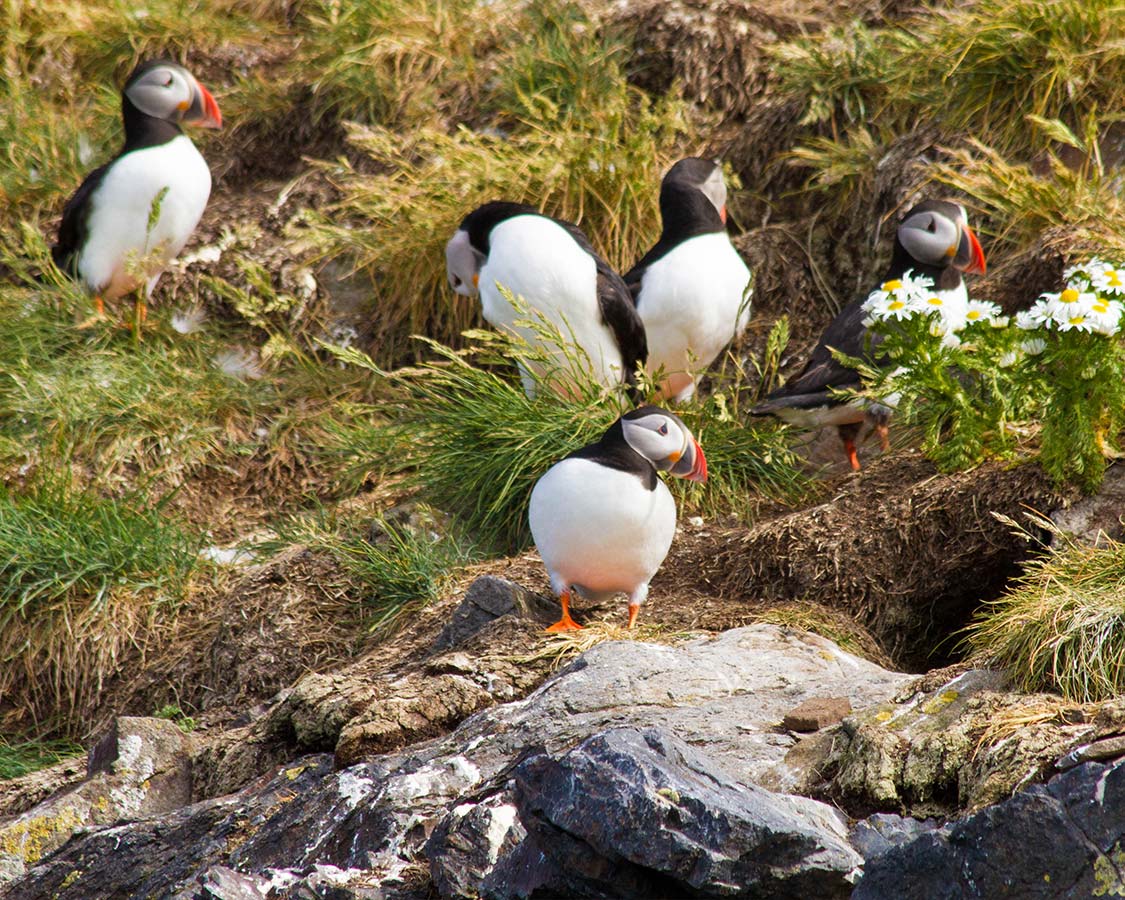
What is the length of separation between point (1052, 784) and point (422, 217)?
205 inches

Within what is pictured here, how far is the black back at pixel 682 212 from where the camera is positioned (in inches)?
252

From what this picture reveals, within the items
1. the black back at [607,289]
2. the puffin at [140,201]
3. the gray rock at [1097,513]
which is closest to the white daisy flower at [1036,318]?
the gray rock at [1097,513]

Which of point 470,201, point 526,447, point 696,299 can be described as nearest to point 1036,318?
point 526,447

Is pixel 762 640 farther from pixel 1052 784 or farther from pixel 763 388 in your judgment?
pixel 763 388

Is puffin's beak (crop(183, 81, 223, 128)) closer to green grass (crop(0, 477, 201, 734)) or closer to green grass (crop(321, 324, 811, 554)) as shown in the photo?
green grass (crop(321, 324, 811, 554))

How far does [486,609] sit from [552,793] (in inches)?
76.0

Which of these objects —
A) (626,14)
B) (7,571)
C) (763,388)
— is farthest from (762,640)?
(626,14)

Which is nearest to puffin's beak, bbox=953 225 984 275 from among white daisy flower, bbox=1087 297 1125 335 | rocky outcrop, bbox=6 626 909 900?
white daisy flower, bbox=1087 297 1125 335

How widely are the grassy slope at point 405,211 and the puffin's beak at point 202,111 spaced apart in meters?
0.67

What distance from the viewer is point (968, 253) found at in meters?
5.71

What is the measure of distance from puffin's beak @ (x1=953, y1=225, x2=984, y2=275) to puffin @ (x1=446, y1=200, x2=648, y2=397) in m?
1.34

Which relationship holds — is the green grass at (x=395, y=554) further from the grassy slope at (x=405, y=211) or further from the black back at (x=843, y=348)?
the black back at (x=843, y=348)

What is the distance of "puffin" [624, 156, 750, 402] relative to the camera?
628cm

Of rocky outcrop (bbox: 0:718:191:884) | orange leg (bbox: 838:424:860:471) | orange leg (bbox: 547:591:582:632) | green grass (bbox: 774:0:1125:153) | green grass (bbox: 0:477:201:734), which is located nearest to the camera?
rocky outcrop (bbox: 0:718:191:884)
